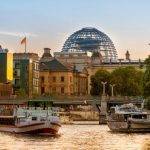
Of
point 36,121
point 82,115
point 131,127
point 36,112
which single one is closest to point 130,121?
point 131,127

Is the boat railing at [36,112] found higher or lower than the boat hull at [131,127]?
higher

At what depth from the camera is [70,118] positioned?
16825 centimetres

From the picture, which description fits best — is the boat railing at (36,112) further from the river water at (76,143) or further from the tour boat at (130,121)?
the tour boat at (130,121)

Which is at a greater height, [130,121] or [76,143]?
[130,121]

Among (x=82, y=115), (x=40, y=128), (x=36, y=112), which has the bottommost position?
(x=40, y=128)

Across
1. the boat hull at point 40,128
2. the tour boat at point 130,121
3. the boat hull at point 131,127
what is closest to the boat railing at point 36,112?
the boat hull at point 40,128

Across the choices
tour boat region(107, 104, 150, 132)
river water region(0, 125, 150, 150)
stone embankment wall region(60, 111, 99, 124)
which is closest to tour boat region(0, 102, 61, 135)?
river water region(0, 125, 150, 150)

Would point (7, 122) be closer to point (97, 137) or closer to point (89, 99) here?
point (97, 137)

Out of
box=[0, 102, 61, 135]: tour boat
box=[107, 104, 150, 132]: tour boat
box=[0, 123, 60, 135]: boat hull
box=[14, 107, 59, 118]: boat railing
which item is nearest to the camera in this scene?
box=[0, 123, 60, 135]: boat hull

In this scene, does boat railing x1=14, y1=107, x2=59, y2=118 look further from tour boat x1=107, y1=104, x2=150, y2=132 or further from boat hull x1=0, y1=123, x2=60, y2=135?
tour boat x1=107, y1=104, x2=150, y2=132

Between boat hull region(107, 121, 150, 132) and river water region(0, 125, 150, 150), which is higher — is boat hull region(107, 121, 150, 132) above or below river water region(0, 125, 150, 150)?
above

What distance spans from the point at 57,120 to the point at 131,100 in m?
67.3

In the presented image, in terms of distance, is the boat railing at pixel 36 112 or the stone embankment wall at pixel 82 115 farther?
the stone embankment wall at pixel 82 115

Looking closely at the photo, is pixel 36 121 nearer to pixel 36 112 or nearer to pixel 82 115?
pixel 36 112
